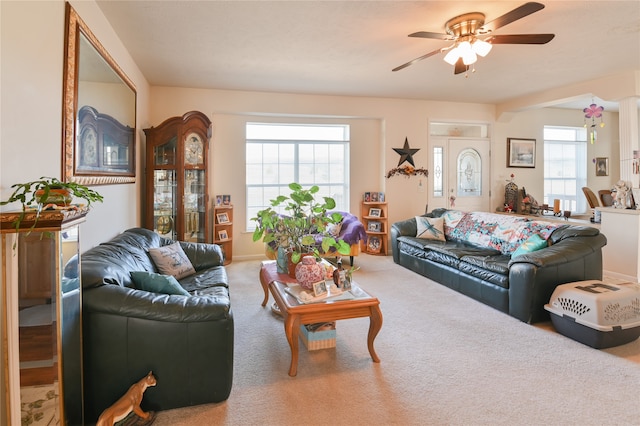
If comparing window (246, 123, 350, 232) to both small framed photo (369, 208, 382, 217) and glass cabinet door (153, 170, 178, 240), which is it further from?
glass cabinet door (153, 170, 178, 240)

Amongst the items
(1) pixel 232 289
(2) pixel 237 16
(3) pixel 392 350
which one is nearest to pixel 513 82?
(2) pixel 237 16

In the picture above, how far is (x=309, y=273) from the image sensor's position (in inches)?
100

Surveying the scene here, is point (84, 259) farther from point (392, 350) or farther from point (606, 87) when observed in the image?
point (606, 87)

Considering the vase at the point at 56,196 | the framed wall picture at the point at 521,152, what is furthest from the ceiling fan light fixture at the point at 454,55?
the framed wall picture at the point at 521,152

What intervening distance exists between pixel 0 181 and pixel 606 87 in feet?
21.3

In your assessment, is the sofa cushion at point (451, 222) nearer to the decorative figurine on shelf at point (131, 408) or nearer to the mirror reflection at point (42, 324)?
the decorative figurine on shelf at point (131, 408)

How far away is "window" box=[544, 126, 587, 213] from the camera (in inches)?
291

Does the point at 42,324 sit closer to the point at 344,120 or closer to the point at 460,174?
the point at 344,120

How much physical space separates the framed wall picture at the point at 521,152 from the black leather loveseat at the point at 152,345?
6710 millimetres

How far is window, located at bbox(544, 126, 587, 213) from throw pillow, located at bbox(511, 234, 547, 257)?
14.5 ft

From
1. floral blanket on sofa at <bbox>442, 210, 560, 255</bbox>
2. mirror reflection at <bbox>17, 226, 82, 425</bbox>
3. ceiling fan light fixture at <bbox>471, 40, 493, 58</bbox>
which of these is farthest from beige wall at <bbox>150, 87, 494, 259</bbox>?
mirror reflection at <bbox>17, 226, 82, 425</bbox>

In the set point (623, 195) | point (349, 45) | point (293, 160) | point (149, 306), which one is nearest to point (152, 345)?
point (149, 306)

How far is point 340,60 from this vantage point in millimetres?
4215

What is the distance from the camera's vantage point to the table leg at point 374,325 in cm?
247
